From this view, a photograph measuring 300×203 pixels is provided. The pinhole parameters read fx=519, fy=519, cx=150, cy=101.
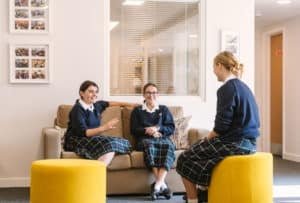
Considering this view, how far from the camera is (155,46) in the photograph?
6219 mm

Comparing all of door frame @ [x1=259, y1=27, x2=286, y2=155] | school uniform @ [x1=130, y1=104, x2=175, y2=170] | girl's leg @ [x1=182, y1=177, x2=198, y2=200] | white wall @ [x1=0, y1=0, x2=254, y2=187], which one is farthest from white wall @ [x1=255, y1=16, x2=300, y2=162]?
girl's leg @ [x1=182, y1=177, x2=198, y2=200]

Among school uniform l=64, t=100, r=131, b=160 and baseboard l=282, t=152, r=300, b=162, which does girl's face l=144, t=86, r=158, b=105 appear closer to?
school uniform l=64, t=100, r=131, b=160

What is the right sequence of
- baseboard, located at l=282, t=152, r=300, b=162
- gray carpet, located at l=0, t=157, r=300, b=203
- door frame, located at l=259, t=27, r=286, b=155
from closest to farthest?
gray carpet, located at l=0, t=157, r=300, b=203 → baseboard, located at l=282, t=152, r=300, b=162 → door frame, located at l=259, t=27, r=286, b=155

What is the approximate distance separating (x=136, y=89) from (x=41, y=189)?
2.71m

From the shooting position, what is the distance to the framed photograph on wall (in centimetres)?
570

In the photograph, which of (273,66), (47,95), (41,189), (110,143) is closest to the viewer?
(41,189)

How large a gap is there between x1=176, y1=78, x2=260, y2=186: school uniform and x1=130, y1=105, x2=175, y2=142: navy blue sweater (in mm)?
1407

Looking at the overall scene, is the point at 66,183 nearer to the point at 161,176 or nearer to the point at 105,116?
the point at 161,176

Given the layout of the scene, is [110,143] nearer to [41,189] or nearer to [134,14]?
[41,189]

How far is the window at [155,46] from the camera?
611 cm

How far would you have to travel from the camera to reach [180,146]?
548cm

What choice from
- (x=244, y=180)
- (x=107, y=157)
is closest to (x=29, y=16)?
(x=107, y=157)

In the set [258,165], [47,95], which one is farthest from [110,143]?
[258,165]

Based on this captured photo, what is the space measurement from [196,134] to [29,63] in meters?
2.00
